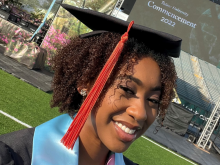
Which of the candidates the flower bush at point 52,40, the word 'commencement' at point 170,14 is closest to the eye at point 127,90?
the word 'commencement' at point 170,14

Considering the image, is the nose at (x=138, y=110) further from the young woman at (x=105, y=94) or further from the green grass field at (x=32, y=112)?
the green grass field at (x=32, y=112)

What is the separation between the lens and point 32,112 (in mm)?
4391

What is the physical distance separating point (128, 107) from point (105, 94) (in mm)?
131

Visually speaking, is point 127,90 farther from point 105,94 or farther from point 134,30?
point 134,30

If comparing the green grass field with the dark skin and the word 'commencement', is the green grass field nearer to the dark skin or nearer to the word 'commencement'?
the dark skin

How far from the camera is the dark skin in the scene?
1.09m

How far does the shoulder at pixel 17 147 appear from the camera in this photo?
905mm

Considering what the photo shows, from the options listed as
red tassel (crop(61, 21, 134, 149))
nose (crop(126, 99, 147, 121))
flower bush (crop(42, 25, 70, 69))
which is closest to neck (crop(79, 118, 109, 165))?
red tassel (crop(61, 21, 134, 149))

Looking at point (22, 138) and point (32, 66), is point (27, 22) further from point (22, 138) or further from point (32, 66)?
point (22, 138)

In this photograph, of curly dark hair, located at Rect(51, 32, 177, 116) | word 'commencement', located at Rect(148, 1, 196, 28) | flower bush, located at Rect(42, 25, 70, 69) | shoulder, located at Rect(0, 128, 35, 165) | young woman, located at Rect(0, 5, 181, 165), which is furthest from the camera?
flower bush, located at Rect(42, 25, 70, 69)

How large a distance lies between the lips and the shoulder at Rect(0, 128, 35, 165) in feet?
1.28

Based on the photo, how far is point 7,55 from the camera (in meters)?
7.75

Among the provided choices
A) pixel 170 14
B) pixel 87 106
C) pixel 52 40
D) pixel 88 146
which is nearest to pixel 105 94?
pixel 87 106

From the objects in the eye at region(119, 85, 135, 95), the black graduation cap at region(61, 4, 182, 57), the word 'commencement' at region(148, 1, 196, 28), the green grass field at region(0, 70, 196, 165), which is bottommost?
the green grass field at region(0, 70, 196, 165)
